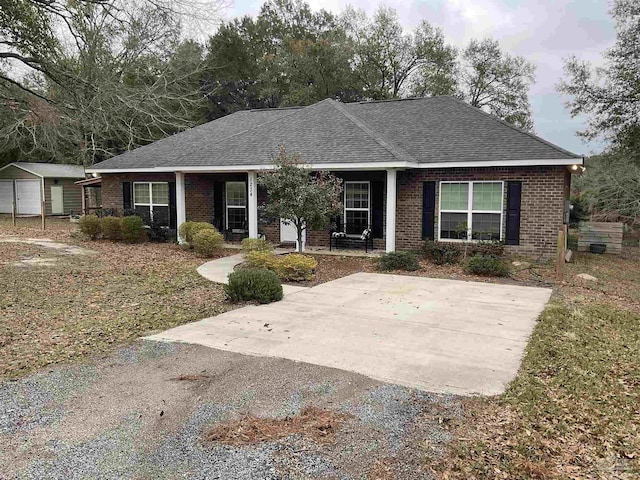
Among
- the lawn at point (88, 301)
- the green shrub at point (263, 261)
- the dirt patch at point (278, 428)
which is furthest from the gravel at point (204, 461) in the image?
the green shrub at point (263, 261)

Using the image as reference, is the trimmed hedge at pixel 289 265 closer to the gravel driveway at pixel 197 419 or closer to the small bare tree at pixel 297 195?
the small bare tree at pixel 297 195

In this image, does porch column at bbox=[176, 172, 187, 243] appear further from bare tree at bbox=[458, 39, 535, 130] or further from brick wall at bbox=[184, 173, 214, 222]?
bare tree at bbox=[458, 39, 535, 130]

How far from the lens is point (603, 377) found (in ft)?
16.7

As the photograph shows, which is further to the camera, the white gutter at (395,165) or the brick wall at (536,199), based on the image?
the brick wall at (536,199)

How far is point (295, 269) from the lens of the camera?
1074 centimetres

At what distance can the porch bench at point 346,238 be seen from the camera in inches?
587

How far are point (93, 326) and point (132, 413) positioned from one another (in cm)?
335

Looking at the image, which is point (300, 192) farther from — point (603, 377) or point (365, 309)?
point (603, 377)

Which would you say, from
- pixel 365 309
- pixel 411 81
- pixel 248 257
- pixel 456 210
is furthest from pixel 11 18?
pixel 411 81

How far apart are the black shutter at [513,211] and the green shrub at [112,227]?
39.3ft

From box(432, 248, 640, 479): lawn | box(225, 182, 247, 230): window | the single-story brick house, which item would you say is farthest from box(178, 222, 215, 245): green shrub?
box(432, 248, 640, 479): lawn

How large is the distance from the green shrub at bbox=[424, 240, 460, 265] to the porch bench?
2013mm

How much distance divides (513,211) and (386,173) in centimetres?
364

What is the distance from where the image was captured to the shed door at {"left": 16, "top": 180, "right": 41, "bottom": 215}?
28828 millimetres
